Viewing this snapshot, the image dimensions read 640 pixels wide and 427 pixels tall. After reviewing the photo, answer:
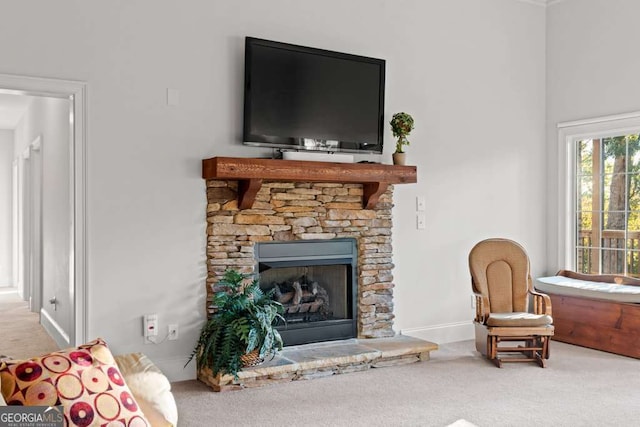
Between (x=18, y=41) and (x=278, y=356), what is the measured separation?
99.5 inches

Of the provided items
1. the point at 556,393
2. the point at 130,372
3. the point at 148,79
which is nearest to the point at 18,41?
the point at 148,79

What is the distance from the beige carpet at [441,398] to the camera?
337 cm

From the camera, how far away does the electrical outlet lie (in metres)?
4.12

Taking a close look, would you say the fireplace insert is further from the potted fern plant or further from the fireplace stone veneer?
the potted fern plant

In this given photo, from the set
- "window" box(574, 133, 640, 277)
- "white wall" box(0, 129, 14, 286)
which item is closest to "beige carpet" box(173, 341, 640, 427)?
"window" box(574, 133, 640, 277)

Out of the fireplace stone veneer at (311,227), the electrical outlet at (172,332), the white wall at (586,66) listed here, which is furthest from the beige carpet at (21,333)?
the white wall at (586,66)

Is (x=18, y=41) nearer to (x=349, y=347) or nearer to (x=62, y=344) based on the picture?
(x=62, y=344)

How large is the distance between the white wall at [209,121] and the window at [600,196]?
56 cm

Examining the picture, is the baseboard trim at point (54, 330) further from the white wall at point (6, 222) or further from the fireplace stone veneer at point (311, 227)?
the white wall at point (6, 222)

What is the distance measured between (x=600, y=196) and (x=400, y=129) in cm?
214

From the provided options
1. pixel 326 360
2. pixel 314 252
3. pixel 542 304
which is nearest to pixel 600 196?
pixel 542 304

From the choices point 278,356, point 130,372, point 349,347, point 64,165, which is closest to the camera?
point 130,372

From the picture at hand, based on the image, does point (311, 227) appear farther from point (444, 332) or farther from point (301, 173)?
point (444, 332)

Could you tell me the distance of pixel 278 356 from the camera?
4262mm
